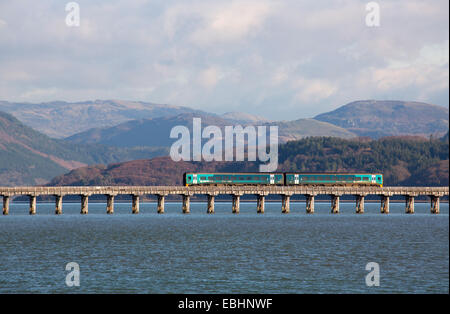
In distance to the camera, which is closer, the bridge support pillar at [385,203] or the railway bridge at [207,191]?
the railway bridge at [207,191]

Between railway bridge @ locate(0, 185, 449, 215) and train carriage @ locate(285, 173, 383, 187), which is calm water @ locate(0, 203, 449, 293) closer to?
railway bridge @ locate(0, 185, 449, 215)

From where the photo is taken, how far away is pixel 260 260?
7800cm

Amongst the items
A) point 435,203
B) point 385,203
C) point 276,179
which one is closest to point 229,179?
point 276,179

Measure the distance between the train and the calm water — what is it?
153ft

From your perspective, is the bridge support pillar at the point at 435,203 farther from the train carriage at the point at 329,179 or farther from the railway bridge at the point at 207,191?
the train carriage at the point at 329,179

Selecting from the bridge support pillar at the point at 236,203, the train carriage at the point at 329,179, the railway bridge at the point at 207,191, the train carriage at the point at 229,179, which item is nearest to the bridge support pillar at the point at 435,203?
the railway bridge at the point at 207,191

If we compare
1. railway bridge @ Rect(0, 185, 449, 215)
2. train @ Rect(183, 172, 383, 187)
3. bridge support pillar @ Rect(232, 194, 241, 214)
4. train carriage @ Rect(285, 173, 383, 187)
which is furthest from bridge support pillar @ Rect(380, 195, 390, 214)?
bridge support pillar @ Rect(232, 194, 241, 214)

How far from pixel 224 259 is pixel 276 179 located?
96.9 meters

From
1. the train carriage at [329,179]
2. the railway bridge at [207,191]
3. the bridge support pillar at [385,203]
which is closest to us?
the railway bridge at [207,191]

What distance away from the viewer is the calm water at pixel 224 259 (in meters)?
61.1

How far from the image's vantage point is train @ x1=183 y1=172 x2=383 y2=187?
564 ft

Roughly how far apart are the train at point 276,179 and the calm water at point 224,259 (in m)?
46.7
